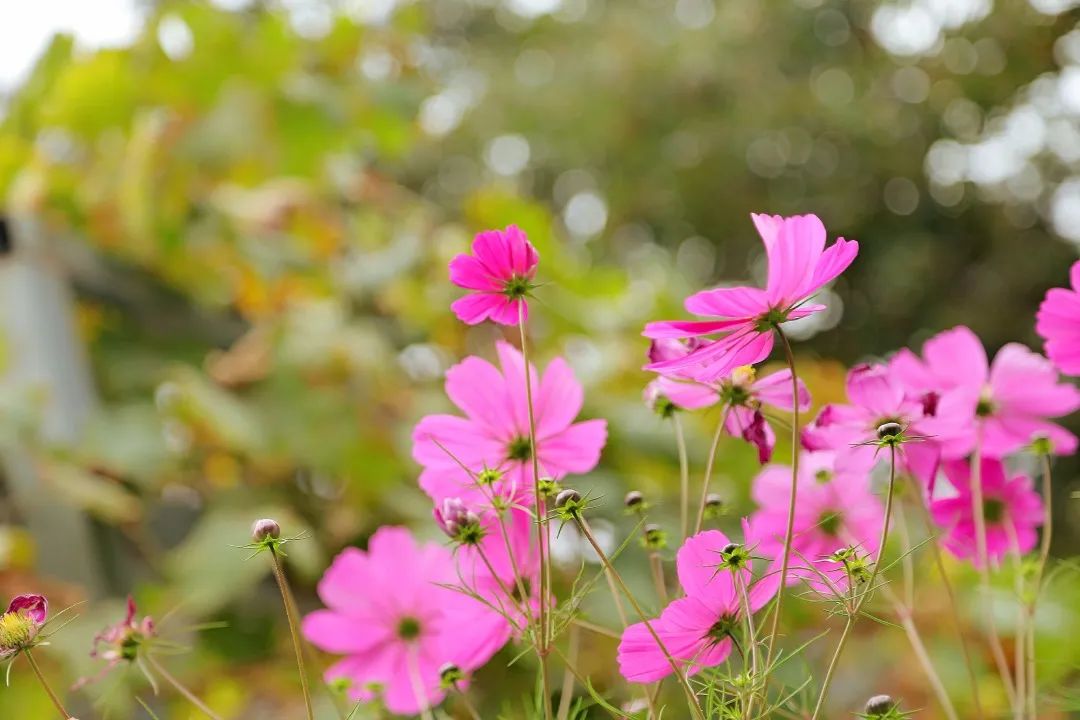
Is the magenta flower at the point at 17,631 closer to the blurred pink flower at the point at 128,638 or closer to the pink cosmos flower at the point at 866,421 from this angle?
the blurred pink flower at the point at 128,638

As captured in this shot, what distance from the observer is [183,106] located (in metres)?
1.33

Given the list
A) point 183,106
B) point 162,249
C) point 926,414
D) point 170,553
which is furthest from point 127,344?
point 926,414

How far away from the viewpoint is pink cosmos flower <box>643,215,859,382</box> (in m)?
0.22

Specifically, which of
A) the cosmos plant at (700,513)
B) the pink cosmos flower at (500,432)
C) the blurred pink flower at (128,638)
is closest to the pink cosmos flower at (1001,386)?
the cosmos plant at (700,513)

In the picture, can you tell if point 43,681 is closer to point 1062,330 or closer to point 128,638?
point 128,638

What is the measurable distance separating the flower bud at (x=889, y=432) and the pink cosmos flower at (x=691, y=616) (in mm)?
41

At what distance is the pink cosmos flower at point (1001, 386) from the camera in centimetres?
34

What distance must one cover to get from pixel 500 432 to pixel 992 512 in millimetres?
201

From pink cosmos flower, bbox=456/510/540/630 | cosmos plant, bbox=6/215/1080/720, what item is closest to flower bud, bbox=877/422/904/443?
cosmos plant, bbox=6/215/1080/720

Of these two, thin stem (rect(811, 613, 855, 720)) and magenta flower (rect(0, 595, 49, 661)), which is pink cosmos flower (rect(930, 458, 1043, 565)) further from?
magenta flower (rect(0, 595, 49, 661))

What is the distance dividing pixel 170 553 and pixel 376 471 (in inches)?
8.5

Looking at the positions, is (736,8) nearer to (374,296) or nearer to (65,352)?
(374,296)

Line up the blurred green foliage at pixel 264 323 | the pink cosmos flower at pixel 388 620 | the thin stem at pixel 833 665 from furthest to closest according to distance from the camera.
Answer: the blurred green foliage at pixel 264 323 < the pink cosmos flower at pixel 388 620 < the thin stem at pixel 833 665

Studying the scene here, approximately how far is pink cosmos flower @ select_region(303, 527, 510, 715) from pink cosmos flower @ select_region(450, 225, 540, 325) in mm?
117
